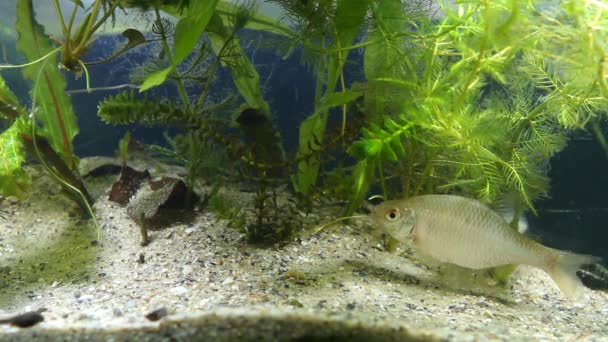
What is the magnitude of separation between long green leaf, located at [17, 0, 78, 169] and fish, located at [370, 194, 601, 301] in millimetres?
2842

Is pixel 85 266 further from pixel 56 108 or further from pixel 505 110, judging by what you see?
pixel 505 110

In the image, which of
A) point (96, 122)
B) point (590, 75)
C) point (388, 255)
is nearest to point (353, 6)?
point (590, 75)

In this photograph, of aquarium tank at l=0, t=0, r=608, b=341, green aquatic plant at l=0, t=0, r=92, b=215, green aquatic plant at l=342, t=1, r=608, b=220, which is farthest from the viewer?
green aquatic plant at l=0, t=0, r=92, b=215

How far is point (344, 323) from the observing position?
1871 millimetres

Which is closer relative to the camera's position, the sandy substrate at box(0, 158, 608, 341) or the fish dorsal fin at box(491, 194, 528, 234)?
the sandy substrate at box(0, 158, 608, 341)

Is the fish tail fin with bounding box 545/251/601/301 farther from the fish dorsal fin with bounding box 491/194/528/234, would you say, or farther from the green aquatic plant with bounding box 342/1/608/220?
the green aquatic plant with bounding box 342/1/608/220

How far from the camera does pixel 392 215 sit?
2744 mm

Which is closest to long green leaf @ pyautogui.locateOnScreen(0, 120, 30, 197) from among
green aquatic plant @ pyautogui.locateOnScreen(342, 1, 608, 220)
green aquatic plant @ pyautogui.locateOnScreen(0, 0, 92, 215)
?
green aquatic plant @ pyautogui.locateOnScreen(0, 0, 92, 215)

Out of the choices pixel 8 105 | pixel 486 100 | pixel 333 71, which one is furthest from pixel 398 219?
pixel 8 105

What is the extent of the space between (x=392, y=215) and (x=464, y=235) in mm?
451

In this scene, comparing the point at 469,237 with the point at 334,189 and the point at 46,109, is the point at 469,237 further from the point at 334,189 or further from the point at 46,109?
the point at 46,109

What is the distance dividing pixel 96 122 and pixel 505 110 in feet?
15.3

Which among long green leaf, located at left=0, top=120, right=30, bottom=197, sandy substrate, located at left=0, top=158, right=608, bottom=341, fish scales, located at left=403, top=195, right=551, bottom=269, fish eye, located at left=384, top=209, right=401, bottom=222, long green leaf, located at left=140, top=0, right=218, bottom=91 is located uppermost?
long green leaf, located at left=140, top=0, right=218, bottom=91

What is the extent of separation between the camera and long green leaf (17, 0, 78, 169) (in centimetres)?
371
